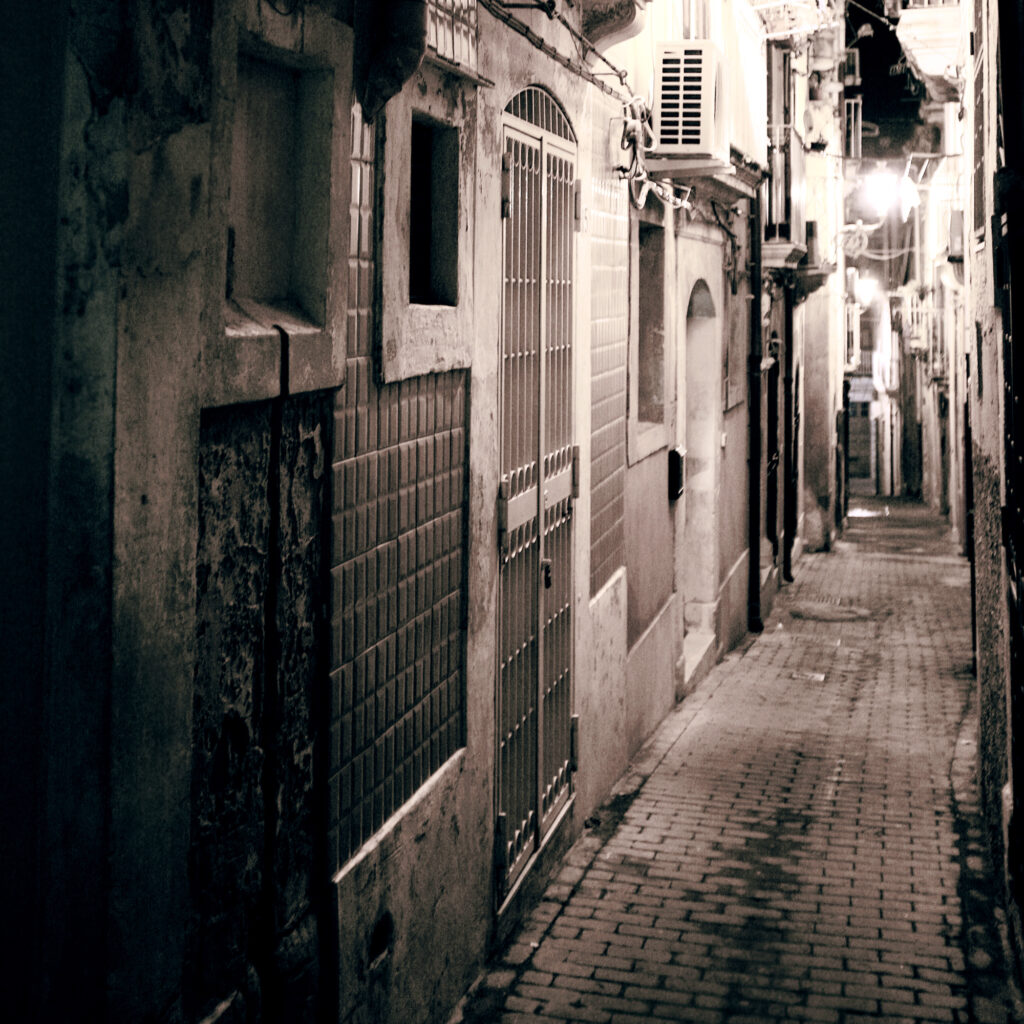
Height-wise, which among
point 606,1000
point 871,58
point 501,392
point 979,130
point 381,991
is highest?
point 871,58

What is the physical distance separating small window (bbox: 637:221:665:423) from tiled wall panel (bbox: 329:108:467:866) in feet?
16.4

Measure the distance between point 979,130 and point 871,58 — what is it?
83.9 feet

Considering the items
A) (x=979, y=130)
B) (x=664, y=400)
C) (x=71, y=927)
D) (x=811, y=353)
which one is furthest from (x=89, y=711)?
(x=811, y=353)

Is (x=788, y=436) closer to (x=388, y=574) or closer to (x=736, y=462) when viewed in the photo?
(x=736, y=462)

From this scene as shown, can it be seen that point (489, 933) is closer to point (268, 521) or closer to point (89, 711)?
point (268, 521)

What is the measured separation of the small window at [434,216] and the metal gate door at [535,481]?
0.58m

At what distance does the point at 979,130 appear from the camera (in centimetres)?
745

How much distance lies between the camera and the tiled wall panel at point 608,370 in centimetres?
735

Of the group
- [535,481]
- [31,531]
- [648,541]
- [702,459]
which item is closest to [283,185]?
[31,531]

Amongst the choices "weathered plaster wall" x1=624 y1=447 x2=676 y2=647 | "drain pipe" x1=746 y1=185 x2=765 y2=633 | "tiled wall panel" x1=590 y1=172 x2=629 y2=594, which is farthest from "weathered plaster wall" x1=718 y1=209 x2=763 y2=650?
"tiled wall panel" x1=590 y1=172 x2=629 y2=594

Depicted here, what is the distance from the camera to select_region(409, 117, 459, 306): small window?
4.91 metres

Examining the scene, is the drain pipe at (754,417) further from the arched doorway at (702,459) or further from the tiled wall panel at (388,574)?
the tiled wall panel at (388,574)

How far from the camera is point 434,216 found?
4.97m

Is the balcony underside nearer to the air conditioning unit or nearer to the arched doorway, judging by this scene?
the arched doorway
